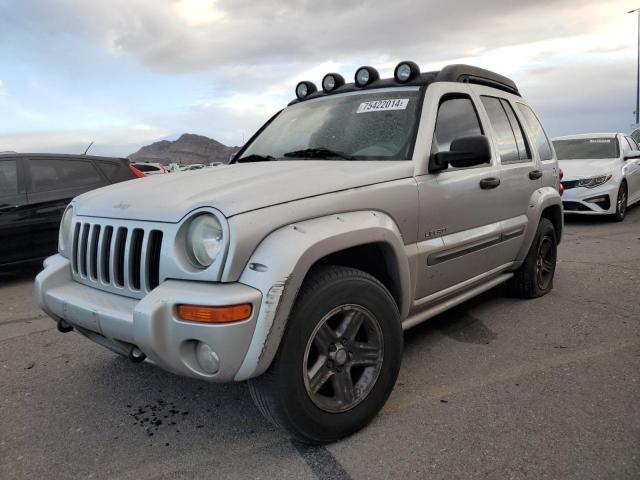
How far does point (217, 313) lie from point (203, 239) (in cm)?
37

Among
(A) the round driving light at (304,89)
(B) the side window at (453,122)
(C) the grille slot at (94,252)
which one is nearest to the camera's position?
(C) the grille slot at (94,252)

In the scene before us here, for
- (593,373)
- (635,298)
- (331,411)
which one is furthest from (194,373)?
(635,298)

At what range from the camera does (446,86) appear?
339cm

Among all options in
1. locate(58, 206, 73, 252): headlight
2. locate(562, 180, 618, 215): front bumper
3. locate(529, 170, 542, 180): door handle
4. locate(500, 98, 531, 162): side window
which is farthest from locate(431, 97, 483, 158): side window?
locate(562, 180, 618, 215): front bumper

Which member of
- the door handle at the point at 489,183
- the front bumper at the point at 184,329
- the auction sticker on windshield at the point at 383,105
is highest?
the auction sticker on windshield at the point at 383,105

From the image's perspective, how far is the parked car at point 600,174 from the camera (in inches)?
351

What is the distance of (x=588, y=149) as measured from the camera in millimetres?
9969

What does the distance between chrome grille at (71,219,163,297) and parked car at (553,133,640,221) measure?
838 centimetres

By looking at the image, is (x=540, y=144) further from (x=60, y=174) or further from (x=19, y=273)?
(x=19, y=273)

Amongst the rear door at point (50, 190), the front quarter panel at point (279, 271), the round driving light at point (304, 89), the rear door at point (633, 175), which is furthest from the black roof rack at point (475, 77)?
the rear door at point (633, 175)

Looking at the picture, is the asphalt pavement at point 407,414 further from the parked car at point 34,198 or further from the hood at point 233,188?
the parked car at point 34,198

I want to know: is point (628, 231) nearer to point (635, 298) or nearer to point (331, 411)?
point (635, 298)

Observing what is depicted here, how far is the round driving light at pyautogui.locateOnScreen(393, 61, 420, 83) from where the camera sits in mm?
3340

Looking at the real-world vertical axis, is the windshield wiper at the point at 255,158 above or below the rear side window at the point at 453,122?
below
